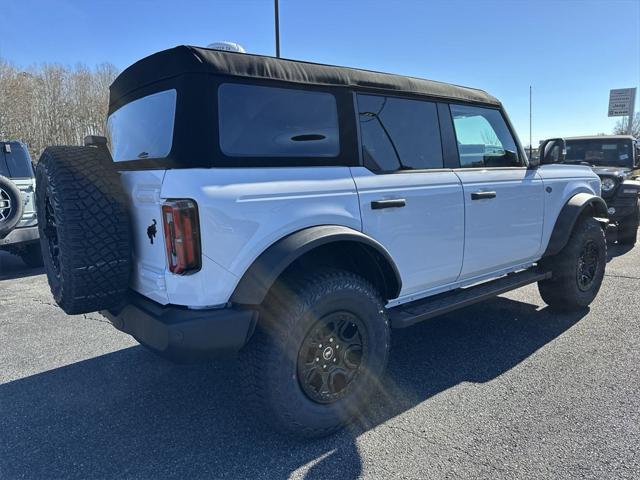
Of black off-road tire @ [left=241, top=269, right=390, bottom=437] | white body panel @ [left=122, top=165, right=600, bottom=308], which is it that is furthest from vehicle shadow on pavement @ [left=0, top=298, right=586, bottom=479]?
white body panel @ [left=122, top=165, right=600, bottom=308]

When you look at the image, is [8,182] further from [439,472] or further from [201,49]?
[439,472]

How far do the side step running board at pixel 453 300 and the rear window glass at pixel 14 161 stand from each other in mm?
6642

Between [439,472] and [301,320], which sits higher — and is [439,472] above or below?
below

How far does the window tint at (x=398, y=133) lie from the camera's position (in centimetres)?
288

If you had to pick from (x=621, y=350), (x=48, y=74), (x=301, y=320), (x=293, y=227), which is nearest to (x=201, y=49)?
(x=293, y=227)

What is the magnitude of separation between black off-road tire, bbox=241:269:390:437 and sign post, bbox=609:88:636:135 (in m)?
24.4

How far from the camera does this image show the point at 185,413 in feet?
9.22

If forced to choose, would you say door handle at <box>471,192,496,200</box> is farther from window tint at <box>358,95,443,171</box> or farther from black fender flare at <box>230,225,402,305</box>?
black fender flare at <box>230,225,402,305</box>

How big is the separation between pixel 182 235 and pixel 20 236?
5694mm

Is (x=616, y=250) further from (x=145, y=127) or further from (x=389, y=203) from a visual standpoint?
(x=145, y=127)

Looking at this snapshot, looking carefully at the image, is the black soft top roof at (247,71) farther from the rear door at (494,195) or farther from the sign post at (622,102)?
the sign post at (622,102)

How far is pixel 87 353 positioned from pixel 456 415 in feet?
9.88

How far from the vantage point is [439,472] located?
219 centimetres

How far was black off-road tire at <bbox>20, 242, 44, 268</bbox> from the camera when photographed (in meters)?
7.20
